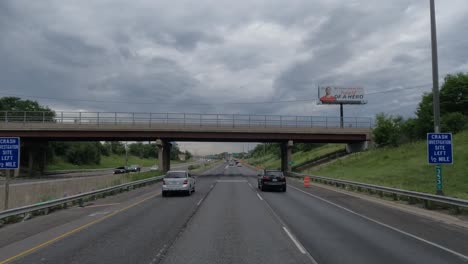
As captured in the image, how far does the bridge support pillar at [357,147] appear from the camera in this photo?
6406 centimetres

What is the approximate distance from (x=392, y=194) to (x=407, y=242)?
13.6 metres

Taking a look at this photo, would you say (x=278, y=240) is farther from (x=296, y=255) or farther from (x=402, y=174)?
(x=402, y=174)

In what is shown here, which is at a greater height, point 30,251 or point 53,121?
point 53,121

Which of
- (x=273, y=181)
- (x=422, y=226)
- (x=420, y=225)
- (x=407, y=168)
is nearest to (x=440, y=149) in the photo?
(x=420, y=225)

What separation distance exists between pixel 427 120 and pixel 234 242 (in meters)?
61.2

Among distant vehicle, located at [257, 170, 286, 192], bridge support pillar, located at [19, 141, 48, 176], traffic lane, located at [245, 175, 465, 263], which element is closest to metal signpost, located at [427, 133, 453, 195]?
traffic lane, located at [245, 175, 465, 263]

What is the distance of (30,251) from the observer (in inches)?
382

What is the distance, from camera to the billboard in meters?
83.0

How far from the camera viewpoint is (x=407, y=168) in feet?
136

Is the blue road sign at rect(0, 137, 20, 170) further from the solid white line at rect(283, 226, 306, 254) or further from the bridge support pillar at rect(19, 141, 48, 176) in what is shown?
the bridge support pillar at rect(19, 141, 48, 176)

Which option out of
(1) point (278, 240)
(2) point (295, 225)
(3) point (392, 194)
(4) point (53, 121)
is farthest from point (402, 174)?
(4) point (53, 121)

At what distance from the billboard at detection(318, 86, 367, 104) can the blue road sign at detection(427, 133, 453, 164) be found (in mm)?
64541

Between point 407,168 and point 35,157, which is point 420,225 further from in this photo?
point 35,157

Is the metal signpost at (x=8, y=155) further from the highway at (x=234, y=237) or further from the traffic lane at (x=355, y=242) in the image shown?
the traffic lane at (x=355, y=242)
